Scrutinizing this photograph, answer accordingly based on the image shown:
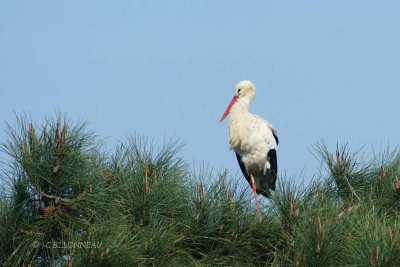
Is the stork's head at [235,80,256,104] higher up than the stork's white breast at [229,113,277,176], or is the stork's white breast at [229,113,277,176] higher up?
the stork's head at [235,80,256,104]

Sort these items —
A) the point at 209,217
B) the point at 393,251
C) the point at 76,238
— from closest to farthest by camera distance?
the point at 393,251
the point at 76,238
the point at 209,217

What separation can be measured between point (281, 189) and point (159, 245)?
93cm

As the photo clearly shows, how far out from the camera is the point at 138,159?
6.39 metres

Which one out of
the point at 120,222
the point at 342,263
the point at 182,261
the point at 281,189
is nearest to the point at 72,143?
the point at 120,222

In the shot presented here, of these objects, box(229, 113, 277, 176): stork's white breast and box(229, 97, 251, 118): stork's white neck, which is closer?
box(229, 113, 277, 176): stork's white breast

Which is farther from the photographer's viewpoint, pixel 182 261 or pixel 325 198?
pixel 325 198

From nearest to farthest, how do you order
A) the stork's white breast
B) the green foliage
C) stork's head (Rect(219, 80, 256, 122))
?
the green foliage → the stork's white breast → stork's head (Rect(219, 80, 256, 122))

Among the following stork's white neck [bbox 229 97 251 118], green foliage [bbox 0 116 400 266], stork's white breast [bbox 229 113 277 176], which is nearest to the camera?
green foliage [bbox 0 116 400 266]

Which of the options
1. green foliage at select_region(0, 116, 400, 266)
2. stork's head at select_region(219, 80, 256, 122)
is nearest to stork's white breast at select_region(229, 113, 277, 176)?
stork's head at select_region(219, 80, 256, 122)

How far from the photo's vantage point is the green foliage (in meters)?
5.46

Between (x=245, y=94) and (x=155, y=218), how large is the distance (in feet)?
12.3

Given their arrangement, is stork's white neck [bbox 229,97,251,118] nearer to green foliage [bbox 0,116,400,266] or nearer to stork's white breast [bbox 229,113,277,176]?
stork's white breast [bbox 229,113,277,176]

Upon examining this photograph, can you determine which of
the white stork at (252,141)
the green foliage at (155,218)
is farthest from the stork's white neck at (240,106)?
the green foliage at (155,218)

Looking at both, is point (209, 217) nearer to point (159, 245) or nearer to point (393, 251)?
point (159, 245)
